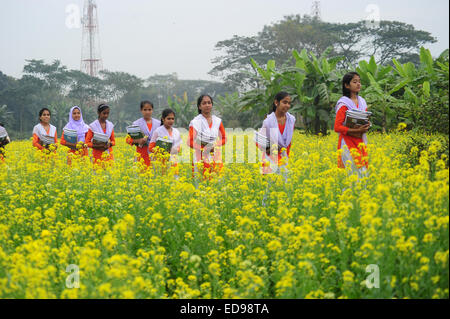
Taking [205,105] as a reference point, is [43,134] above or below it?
below

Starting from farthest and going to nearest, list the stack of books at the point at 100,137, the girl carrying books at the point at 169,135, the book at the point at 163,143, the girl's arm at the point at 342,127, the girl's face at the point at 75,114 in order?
the girl's face at the point at 75,114 → the stack of books at the point at 100,137 → the girl carrying books at the point at 169,135 → the book at the point at 163,143 → the girl's arm at the point at 342,127

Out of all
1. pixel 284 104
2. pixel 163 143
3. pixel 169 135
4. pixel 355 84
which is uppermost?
pixel 355 84

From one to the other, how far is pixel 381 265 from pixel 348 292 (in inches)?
9.7

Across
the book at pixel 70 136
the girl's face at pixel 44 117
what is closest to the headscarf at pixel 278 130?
the book at pixel 70 136

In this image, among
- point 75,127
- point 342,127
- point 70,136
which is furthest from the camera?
point 75,127

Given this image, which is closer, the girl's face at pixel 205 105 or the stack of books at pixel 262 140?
the stack of books at pixel 262 140

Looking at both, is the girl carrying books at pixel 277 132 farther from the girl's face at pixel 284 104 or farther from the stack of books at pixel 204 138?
the stack of books at pixel 204 138

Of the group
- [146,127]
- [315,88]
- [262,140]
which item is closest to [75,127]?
[146,127]

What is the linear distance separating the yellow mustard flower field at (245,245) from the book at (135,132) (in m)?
1.40

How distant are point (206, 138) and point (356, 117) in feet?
5.83

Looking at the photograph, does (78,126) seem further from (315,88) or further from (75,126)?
(315,88)

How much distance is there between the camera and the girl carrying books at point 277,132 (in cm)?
516

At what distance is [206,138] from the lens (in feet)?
19.0
